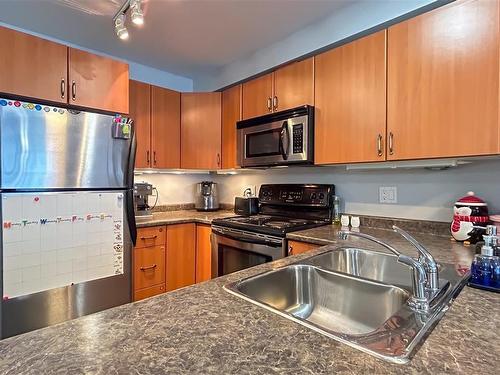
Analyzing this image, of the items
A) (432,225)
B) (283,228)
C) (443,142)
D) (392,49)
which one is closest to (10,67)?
(283,228)

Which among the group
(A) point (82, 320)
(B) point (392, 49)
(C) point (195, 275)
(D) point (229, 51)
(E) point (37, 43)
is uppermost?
(D) point (229, 51)

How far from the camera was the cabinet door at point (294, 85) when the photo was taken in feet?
6.83

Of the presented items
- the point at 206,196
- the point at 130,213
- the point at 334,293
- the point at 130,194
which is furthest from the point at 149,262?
the point at 334,293

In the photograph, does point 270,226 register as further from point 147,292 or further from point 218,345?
point 218,345

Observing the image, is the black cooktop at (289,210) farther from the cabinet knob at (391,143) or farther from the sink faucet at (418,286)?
the sink faucet at (418,286)

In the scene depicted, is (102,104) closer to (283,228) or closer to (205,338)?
(283,228)

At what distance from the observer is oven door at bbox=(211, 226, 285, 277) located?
1.95m

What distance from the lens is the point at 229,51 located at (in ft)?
8.70

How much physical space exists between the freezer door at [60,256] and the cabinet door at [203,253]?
72cm

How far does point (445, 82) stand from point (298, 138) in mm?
924

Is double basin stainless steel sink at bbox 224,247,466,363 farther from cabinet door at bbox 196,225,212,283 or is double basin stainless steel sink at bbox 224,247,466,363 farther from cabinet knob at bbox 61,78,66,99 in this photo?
cabinet knob at bbox 61,78,66,99

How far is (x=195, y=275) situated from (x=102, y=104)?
1674 millimetres

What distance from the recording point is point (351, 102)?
6.06 feet

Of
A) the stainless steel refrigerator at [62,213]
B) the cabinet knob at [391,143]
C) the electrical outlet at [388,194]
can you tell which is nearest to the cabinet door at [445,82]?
the cabinet knob at [391,143]
